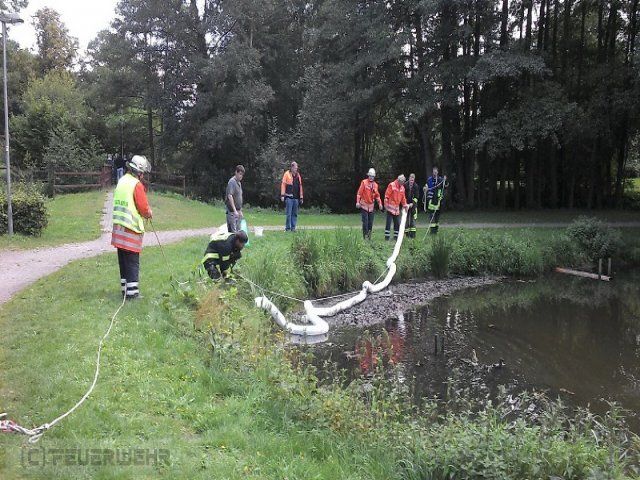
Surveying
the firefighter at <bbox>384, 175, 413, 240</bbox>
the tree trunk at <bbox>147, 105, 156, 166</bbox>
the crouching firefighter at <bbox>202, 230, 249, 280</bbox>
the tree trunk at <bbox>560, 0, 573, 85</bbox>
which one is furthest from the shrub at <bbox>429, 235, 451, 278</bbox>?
the tree trunk at <bbox>147, 105, 156, 166</bbox>

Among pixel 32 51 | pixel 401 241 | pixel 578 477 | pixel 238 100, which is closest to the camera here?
pixel 578 477

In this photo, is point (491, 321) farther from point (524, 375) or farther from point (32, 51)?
point (32, 51)

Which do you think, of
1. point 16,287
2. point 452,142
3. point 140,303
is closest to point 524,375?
point 140,303

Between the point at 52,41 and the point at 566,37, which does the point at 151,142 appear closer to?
the point at 52,41

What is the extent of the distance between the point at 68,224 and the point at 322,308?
881 centimetres

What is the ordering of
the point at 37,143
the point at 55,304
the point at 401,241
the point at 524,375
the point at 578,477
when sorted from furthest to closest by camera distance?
1. the point at 37,143
2. the point at 401,241
3. the point at 524,375
4. the point at 55,304
5. the point at 578,477

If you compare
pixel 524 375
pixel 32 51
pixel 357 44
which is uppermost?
pixel 32 51

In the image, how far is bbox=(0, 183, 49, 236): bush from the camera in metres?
→ 13.1

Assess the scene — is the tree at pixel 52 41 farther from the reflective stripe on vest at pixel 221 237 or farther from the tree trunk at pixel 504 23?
the reflective stripe on vest at pixel 221 237

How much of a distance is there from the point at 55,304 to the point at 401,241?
8584 mm

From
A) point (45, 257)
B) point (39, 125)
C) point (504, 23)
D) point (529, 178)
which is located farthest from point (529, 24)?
point (39, 125)

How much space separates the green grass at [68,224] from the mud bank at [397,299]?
668 centimetres

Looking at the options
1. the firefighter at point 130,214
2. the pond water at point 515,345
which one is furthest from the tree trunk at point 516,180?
the firefighter at point 130,214

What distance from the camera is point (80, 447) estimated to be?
389 cm
